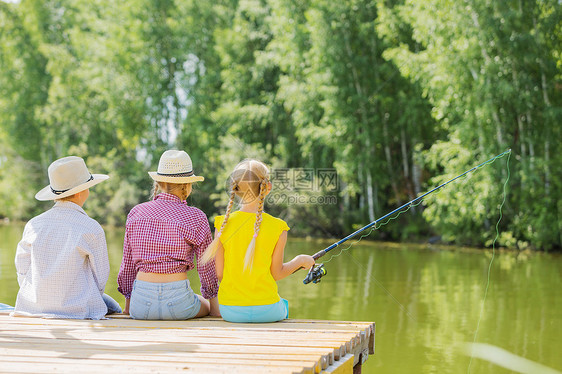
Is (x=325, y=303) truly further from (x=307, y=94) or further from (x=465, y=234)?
(x=307, y=94)

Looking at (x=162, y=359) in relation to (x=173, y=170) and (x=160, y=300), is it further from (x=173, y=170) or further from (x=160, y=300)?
(x=173, y=170)

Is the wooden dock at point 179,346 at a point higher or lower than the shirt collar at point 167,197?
lower

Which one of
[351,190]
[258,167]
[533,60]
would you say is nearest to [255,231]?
[258,167]

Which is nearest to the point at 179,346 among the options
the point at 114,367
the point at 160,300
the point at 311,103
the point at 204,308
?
the point at 114,367

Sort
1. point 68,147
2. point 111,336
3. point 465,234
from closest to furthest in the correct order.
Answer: point 111,336 → point 465,234 → point 68,147

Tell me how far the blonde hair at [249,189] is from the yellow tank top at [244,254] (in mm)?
39

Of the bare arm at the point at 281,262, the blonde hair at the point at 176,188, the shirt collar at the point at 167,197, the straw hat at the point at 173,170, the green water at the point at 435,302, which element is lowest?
the green water at the point at 435,302

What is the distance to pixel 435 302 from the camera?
7602 mm

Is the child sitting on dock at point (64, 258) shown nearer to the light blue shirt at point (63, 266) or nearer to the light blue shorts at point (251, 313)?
the light blue shirt at point (63, 266)

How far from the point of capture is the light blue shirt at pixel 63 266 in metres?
3.56

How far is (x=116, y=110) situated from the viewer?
82.2ft

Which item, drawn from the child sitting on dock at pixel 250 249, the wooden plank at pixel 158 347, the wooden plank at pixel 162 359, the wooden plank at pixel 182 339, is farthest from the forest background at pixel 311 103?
the wooden plank at pixel 162 359

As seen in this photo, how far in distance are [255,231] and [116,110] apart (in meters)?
22.6

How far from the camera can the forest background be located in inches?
558
